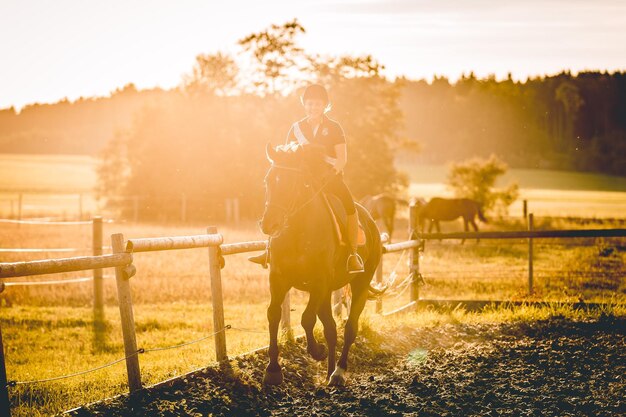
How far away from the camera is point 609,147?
9600 cm

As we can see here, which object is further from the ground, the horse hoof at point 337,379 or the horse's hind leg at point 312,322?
the horse's hind leg at point 312,322

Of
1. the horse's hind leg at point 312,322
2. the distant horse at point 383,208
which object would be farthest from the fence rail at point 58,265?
the distant horse at point 383,208

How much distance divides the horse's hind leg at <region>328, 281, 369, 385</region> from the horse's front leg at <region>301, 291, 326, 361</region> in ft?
0.82

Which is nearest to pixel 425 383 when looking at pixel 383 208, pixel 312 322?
pixel 312 322

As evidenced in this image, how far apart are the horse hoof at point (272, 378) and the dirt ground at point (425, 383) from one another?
6 cm

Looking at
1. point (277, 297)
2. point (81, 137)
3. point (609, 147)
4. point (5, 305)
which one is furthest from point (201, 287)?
point (81, 137)

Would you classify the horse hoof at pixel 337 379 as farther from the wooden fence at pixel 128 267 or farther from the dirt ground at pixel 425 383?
the wooden fence at pixel 128 267

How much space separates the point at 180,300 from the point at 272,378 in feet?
30.5

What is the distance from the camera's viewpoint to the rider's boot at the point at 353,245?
24.0 feet

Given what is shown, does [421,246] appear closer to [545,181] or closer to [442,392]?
[442,392]

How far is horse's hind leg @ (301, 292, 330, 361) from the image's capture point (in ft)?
22.5

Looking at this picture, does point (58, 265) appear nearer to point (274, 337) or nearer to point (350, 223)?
point (274, 337)

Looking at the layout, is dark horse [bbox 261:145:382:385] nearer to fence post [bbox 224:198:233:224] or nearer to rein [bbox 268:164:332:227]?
rein [bbox 268:164:332:227]

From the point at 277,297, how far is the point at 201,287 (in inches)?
397
